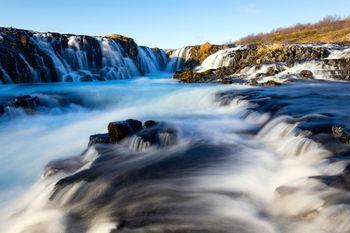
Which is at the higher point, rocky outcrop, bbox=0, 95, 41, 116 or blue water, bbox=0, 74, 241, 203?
rocky outcrop, bbox=0, 95, 41, 116

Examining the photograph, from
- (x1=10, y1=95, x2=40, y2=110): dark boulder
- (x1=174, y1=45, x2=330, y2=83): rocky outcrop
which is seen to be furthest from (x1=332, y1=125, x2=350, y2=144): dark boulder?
(x1=174, y1=45, x2=330, y2=83): rocky outcrop

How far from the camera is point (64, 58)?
31078mm

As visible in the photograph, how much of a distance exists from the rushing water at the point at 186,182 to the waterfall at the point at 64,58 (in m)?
15.6

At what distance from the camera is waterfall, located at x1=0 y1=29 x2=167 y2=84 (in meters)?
26.7

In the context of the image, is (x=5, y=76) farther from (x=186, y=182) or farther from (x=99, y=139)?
(x=186, y=182)

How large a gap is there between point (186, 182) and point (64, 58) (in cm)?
2667

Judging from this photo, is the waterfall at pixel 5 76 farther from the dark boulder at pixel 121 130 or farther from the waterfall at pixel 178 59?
the waterfall at pixel 178 59

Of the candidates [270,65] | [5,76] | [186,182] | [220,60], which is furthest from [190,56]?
[186,182]

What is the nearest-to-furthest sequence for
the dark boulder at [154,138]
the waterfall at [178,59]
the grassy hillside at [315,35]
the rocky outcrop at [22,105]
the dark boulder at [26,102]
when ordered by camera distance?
the dark boulder at [154,138], the rocky outcrop at [22,105], the dark boulder at [26,102], the waterfall at [178,59], the grassy hillside at [315,35]

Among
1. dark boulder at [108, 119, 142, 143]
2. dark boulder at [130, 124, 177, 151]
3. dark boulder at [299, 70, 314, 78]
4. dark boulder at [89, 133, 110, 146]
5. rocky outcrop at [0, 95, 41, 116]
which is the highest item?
rocky outcrop at [0, 95, 41, 116]

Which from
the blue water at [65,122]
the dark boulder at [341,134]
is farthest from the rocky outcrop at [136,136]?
the dark boulder at [341,134]

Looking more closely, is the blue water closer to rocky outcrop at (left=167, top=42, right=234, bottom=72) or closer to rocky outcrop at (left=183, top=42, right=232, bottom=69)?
rocky outcrop at (left=183, top=42, right=232, bottom=69)

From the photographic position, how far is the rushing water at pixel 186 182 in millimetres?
5176

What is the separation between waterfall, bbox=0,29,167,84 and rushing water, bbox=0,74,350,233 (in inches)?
615
